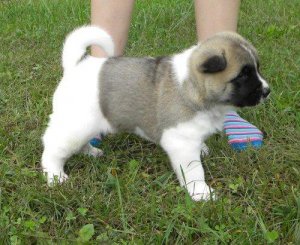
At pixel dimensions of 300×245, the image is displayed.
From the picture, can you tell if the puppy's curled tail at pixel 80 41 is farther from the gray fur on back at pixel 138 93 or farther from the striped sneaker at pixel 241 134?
the striped sneaker at pixel 241 134

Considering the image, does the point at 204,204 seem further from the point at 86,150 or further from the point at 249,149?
the point at 86,150

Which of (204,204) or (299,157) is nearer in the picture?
(204,204)

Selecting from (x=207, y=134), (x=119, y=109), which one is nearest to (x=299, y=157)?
(x=207, y=134)

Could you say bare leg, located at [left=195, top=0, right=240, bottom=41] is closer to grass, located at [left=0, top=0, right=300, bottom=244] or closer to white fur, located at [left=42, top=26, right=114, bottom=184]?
grass, located at [left=0, top=0, right=300, bottom=244]

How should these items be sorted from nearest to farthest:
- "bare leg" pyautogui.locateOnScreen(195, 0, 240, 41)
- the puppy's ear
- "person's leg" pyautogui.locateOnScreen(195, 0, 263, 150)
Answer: the puppy's ear < "person's leg" pyautogui.locateOnScreen(195, 0, 263, 150) < "bare leg" pyautogui.locateOnScreen(195, 0, 240, 41)

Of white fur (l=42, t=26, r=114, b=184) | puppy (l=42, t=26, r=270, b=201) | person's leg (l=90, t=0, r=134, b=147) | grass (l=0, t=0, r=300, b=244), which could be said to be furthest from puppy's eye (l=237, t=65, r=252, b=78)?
person's leg (l=90, t=0, r=134, b=147)

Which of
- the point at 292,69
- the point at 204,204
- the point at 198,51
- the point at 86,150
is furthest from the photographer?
the point at 292,69

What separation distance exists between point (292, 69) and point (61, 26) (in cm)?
228

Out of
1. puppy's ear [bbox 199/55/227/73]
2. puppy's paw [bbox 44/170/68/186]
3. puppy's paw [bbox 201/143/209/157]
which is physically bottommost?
puppy's paw [bbox 201/143/209/157]

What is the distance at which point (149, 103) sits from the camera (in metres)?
2.66

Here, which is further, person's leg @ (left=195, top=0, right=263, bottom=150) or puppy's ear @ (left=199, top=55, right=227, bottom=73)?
person's leg @ (left=195, top=0, right=263, bottom=150)

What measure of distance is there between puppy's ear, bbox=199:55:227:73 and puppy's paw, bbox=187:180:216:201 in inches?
21.9

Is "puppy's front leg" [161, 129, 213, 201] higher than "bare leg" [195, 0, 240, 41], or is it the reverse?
"bare leg" [195, 0, 240, 41]

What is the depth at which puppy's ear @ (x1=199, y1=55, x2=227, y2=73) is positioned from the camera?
238 cm
